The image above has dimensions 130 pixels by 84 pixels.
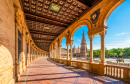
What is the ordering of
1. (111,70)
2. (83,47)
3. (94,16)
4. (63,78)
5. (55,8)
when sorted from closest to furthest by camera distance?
(63,78) < (111,70) < (94,16) < (55,8) < (83,47)

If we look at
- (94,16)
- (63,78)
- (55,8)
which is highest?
(55,8)

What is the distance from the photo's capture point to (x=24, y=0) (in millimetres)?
6391

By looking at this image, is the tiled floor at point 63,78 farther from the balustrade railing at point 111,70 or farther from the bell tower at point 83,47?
the bell tower at point 83,47

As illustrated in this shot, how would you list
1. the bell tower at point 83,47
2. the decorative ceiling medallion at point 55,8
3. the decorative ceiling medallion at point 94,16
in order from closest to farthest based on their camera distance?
the decorative ceiling medallion at point 94,16 → the decorative ceiling medallion at point 55,8 → the bell tower at point 83,47

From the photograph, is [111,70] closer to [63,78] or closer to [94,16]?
[63,78]

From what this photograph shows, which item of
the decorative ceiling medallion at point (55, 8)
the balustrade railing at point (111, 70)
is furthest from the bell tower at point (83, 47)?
the decorative ceiling medallion at point (55, 8)

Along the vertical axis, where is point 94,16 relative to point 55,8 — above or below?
below

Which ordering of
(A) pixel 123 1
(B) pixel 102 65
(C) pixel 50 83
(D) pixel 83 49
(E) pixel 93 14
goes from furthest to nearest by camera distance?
1. (D) pixel 83 49
2. (E) pixel 93 14
3. (B) pixel 102 65
4. (A) pixel 123 1
5. (C) pixel 50 83

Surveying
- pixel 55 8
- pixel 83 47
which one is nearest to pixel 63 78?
pixel 55 8

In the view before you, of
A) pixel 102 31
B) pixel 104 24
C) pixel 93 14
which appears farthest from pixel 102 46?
pixel 93 14

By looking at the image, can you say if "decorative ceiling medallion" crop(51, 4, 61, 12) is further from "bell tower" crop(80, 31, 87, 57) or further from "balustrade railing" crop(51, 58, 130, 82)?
"bell tower" crop(80, 31, 87, 57)

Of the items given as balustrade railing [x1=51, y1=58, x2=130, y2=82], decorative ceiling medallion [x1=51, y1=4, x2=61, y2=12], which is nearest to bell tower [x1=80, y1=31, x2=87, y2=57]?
balustrade railing [x1=51, y1=58, x2=130, y2=82]

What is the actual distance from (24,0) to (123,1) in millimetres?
8326

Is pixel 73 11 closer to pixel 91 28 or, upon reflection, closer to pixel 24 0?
pixel 91 28
